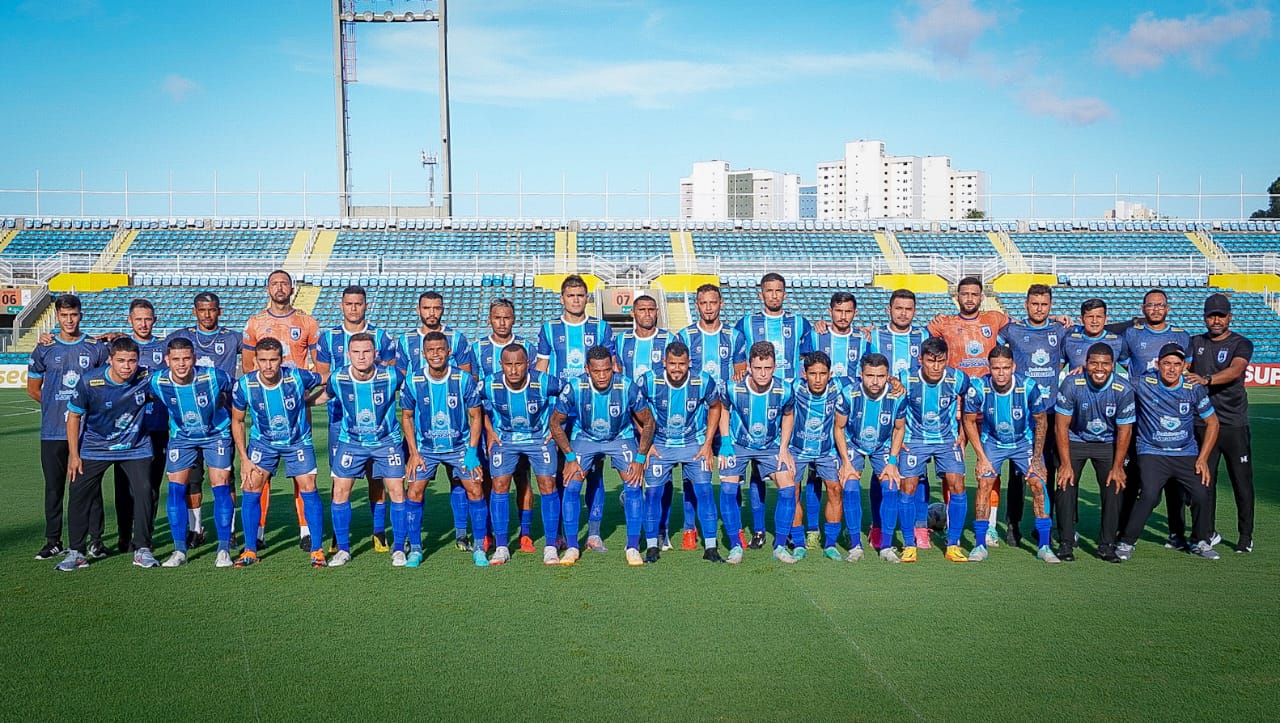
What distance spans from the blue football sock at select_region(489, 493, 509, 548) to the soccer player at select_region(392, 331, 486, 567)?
0.09 meters

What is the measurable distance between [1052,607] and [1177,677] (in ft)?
3.53

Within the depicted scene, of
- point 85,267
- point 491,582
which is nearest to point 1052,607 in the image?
point 491,582

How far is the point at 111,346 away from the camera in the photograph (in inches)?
259

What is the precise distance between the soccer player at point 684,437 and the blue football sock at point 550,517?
49 cm

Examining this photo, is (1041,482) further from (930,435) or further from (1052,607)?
(1052,607)

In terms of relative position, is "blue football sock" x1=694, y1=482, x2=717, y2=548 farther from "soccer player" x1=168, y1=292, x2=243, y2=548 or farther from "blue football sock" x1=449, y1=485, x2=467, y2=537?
"soccer player" x1=168, y1=292, x2=243, y2=548

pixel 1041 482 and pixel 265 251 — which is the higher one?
pixel 265 251

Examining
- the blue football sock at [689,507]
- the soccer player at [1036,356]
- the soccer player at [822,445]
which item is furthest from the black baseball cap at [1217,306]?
the blue football sock at [689,507]

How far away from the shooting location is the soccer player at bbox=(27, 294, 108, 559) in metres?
6.59

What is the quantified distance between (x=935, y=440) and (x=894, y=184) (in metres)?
118

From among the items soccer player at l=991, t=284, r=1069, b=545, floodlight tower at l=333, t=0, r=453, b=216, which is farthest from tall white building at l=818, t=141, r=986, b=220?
soccer player at l=991, t=284, r=1069, b=545

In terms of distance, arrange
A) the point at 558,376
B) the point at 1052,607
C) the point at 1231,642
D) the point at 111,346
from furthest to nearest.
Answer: the point at 558,376
the point at 111,346
the point at 1052,607
the point at 1231,642

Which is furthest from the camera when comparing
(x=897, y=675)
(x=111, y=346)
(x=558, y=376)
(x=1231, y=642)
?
(x=558, y=376)

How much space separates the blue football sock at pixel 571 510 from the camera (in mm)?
6590
